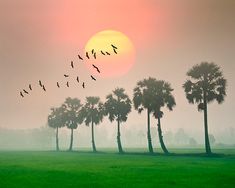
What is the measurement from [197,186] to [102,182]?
403cm

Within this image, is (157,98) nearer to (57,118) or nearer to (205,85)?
(205,85)

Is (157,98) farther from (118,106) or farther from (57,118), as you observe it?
(57,118)

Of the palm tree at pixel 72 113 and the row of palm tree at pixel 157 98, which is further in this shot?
the palm tree at pixel 72 113

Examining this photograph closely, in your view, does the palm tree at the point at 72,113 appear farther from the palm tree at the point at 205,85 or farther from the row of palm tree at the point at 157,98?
the palm tree at the point at 205,85

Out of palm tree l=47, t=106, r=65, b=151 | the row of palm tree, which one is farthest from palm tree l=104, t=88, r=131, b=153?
palm tree l=47, t=106, r=65, b=151

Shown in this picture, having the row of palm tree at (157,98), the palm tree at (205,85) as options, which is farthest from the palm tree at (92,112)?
the palm tree at (205,85)

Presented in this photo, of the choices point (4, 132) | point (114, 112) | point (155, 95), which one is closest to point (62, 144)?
point (4, 132)

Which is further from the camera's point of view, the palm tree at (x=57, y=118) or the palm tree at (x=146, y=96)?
the palm tree at (x=57, y=118)

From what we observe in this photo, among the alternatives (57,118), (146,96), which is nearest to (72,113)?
(57,118)

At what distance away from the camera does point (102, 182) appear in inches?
607

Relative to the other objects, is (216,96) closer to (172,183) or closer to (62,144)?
(172,183)

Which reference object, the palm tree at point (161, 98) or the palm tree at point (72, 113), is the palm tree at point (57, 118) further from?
the palm tree at point (161, 98)

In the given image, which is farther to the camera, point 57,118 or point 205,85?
point 57,118

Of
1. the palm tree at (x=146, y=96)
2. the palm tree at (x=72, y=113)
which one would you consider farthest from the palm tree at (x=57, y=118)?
the palm tree at (x=146, y=96)
